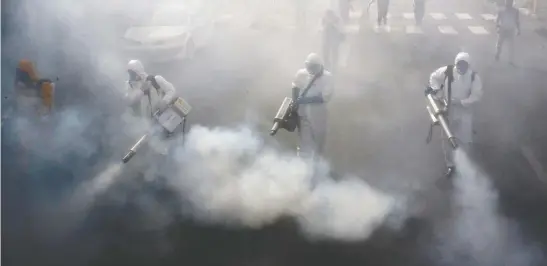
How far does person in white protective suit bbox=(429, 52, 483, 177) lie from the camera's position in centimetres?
327

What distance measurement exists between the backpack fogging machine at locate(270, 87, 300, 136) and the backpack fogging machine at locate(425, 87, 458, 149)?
64 cm

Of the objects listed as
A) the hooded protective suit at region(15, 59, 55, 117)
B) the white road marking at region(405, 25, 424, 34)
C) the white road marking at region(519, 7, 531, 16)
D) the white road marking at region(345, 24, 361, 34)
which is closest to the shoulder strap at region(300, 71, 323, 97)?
the white road marking at region(345, 24, 361, 34)

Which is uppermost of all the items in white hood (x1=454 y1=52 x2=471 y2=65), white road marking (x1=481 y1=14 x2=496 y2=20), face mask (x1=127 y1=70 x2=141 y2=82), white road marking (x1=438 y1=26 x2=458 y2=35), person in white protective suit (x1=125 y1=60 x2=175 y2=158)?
white road marking (x1=481 y1=14 x2=496 y2=20)

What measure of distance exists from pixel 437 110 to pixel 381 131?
286mm

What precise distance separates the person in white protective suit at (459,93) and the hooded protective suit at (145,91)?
4.33ft

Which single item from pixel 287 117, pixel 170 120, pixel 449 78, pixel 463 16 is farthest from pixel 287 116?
pixel 463 16

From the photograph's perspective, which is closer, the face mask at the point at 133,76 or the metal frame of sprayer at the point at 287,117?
the metal frame of sprayer at the point at 287,117

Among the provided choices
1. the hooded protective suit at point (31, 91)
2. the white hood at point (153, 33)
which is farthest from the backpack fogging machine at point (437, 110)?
the hooded protective suit at point (31, 91)

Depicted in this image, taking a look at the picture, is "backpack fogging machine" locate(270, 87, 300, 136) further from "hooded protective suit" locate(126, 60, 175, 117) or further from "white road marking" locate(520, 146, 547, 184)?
"white road marking" locate(520, 146, 547, 184)

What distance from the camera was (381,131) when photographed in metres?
3.33

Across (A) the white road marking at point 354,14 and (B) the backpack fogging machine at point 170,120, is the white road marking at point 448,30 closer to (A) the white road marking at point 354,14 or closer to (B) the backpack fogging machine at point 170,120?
(A) the white road marking at point 354,14

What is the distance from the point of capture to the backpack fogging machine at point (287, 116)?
333 centimetres

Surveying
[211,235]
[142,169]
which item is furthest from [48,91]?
[211,235]

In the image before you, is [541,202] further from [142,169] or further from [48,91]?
[48,91]
